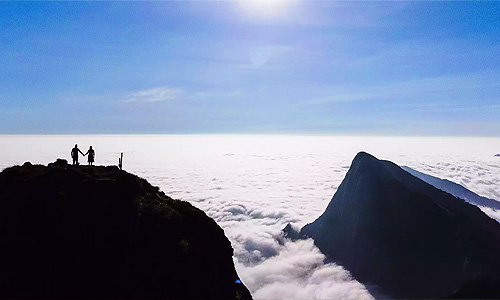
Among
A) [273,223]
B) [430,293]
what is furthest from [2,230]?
[273,223]

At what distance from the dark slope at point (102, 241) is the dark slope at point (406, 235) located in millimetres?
50618

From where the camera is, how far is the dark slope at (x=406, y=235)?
201ft

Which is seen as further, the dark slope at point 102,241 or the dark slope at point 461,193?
the dark slope at point 461,193

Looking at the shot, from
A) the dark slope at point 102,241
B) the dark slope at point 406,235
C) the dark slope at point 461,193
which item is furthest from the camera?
the dark slope at point 461,193

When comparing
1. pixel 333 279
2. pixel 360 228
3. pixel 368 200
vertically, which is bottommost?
pixel 333 279

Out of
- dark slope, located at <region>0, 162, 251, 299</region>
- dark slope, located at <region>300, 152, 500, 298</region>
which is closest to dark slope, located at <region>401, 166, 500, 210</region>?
dark slope, located at <region>300, 152, 500, 298</region>

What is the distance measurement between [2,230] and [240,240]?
120 meters

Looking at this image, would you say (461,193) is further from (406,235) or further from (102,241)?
(102,241)

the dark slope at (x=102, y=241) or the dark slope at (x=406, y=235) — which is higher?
the dark slope at (x=102, y=241)

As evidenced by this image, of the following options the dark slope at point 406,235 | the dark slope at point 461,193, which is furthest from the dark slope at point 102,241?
the dark slope at point 461,193

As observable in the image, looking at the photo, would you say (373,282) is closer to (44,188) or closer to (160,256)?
(160,256)

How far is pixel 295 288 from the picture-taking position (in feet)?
302

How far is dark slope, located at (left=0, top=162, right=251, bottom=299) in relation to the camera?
2173cm

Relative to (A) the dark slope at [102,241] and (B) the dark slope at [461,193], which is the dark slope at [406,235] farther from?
(B) the dark slope at [461,193]
